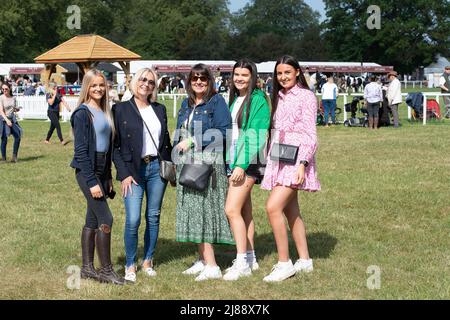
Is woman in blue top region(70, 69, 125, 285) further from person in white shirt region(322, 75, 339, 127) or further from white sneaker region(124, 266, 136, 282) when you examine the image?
person in white shirt region(322, 75, 339, 127)

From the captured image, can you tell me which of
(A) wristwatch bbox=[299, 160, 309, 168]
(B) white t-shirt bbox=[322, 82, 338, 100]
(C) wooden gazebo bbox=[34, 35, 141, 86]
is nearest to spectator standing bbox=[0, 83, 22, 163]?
(A) wristwatch bbox=[299, 160, 309, 168]

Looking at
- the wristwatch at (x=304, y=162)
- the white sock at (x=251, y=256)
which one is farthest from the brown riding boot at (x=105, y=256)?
the wristwatch at (x=304, y=162)

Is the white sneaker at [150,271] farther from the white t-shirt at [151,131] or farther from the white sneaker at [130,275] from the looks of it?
the white t-shirt at [151,131]

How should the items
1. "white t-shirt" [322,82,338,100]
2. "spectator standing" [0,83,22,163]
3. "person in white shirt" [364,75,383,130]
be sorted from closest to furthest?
1. "spectator standing" [0,83,22,163]
2. "person in white shirt" [364,75,383,130]
3. "white t-shirt" [322,82,338,100]

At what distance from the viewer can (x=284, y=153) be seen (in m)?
6.31

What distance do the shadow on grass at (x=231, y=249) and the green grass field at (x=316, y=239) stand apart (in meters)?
0.01

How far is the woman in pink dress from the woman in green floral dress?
1.43ft

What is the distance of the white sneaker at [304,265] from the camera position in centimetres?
673

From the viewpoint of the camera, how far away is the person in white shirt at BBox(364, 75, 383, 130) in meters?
21.3
